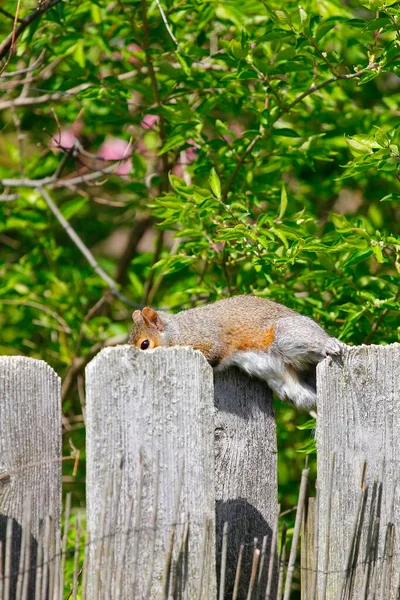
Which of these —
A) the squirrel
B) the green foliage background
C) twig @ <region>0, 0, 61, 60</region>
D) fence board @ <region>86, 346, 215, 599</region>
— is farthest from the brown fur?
twig @ <region>0, 0, 61, 60</region>

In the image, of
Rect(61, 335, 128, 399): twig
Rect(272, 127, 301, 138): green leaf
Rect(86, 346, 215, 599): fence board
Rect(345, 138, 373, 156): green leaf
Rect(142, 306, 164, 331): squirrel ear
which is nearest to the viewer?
Rect(86, 346, 215, 599): fence board

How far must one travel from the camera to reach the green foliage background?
2.66m

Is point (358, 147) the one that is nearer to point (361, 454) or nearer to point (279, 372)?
point (279, 372)

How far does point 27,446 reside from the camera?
5.70 feet

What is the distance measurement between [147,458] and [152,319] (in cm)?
139

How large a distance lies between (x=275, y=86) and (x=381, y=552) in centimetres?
156

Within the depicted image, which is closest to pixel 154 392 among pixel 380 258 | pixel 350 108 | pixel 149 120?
pixel 380 258

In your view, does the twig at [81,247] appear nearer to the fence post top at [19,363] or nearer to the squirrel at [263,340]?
the squirrel at [263,340]

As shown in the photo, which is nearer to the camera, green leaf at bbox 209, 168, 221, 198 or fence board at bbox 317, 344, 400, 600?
fence board at bbox 317, 344, 400, 600

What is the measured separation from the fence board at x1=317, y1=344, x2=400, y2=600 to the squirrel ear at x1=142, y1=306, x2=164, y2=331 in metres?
1.23

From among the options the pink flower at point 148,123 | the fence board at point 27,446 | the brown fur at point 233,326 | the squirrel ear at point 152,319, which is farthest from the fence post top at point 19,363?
the pink flower at point 148,123

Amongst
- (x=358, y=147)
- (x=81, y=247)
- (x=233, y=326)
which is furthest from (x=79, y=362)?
(x=358, y=147)

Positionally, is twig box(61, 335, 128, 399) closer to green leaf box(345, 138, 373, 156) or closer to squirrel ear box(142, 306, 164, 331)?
squirrel ear box(142, 306, 164, 331)

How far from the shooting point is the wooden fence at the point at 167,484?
1716 mm
